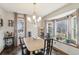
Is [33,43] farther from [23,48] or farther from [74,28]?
[74,28]

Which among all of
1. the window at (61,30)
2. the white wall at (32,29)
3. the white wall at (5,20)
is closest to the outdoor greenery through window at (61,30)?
the window at (61,30)

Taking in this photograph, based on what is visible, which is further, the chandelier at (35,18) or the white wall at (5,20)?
the chandelier at (35,18)

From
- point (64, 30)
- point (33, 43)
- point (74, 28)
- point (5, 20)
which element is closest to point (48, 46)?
point (33, 43)

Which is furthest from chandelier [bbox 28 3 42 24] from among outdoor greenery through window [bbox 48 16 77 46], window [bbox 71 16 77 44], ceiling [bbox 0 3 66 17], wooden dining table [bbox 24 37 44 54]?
window [bbox 71 16 77 44]

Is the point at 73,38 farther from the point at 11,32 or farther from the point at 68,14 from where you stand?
the point at 11,32

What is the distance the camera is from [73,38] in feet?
6.30

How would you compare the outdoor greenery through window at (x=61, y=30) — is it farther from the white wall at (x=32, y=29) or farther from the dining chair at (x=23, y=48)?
the dining chair at (x=23, y=48)

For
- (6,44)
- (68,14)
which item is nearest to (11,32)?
(6,44)

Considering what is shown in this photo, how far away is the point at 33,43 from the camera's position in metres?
2.20

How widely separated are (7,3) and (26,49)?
38.1 inches

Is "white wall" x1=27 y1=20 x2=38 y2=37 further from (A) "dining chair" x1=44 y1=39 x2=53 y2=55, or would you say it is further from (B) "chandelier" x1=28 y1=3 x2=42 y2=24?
(A) "dining chair" x1=44 y1=39 x2=53 y2=55

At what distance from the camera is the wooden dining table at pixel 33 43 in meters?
2.04

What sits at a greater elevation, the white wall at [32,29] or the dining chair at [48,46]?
the white wall at [32,29]

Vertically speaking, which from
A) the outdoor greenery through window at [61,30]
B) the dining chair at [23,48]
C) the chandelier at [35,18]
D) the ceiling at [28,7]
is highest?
the ceiling at [28,7]
